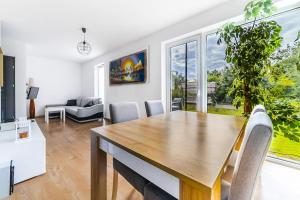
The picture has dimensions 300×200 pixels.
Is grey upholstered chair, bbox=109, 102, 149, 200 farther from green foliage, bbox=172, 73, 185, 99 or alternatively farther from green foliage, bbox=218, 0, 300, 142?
green foliage, bbox=172, 73, 185, 99

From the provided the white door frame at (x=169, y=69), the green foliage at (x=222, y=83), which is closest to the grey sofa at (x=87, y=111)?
the white door frame at (x=169, y=69)

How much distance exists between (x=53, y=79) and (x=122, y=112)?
575cm

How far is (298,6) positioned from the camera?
1.85m

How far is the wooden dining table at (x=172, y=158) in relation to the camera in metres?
0.51

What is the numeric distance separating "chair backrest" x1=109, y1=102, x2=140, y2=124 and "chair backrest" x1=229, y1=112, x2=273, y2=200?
1.23 metres

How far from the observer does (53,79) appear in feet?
19.7

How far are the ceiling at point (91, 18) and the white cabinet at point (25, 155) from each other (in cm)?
202

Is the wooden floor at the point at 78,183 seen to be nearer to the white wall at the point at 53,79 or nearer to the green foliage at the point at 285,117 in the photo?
the green foliage at the point at 285,117

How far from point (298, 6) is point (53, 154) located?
4.04m

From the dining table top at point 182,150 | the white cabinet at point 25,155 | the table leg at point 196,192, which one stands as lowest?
the white cabinet at point 25,155

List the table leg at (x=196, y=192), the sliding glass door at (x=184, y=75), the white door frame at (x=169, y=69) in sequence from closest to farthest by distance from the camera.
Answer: the table leg at (x=196, y=192) → the white door frame at (x=169, y=69) → the sliding glass door at (x=184, y=75)

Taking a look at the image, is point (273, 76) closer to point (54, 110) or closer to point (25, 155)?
point (25, 155)

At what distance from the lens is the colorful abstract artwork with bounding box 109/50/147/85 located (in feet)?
11.9

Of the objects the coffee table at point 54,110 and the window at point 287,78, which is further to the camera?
the coffee table at point 54,110
